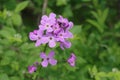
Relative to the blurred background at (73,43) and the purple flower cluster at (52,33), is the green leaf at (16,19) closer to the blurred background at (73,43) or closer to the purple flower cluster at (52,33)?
the blurred background at (73,43)

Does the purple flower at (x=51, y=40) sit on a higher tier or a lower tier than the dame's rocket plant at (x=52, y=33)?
lower

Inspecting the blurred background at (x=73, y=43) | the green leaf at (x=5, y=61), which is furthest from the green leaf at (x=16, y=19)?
the green leaf at (x=5, y=61)

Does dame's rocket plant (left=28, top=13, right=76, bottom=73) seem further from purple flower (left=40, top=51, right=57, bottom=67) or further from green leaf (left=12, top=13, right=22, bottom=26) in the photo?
green leaf (left=12, top=13, right=22, bottom=26)

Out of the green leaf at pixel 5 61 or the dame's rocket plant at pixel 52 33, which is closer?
the dame's rocket plant at pixel 52 33

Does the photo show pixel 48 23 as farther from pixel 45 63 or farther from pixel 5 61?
pixel 5 61

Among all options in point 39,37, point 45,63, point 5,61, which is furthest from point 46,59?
point 5,61

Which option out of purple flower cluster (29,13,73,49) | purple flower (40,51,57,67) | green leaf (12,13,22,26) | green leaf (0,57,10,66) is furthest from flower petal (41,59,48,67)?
green leaf (12,13,22,26)

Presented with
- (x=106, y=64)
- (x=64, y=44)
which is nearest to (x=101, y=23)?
(x=106, y=64)

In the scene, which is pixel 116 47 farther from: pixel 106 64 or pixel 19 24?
pixel 19 24

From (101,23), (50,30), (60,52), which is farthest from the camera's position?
(101,23)
